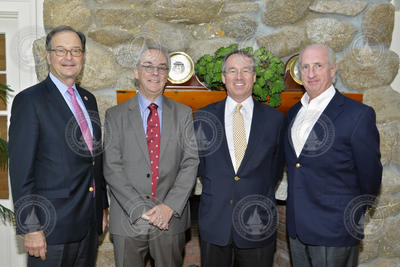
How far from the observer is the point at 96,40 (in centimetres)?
248

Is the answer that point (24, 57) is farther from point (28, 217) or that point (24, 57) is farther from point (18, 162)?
point (28, 217)

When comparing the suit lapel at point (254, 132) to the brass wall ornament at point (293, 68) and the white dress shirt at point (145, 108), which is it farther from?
the brass wall ornament at point (293, 68)

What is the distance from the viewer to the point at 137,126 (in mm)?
1887

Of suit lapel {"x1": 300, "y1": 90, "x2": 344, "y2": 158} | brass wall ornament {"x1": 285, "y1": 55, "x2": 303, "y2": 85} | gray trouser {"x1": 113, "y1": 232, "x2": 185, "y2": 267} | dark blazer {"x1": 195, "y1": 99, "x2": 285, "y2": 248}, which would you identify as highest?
brass wall ornament {"x1": 285, "y1": 55, "x2": 303, "y2": 85}

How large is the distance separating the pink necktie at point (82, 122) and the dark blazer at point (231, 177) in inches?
24.0

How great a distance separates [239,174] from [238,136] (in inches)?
8.5

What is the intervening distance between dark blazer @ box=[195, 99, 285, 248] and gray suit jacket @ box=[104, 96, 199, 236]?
11 centimetres

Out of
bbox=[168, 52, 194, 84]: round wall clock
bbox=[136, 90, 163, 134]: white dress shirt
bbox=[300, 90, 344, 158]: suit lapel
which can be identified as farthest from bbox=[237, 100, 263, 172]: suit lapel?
bbox=[168, 52, 194, 84]: round wall clock

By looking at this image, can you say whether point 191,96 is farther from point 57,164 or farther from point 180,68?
point 57,164

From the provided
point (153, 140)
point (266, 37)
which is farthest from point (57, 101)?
point (266, 37)

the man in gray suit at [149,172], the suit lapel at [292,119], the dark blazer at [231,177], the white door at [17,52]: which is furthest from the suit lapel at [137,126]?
the white door at [17,52]

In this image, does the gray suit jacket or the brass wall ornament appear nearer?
the gray suit jacket

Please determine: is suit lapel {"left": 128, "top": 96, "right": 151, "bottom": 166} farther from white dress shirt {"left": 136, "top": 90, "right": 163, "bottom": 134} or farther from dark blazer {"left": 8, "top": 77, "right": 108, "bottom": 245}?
dark blazer {"left": 8, "top": 77, "right": 108, "bottom": 245}

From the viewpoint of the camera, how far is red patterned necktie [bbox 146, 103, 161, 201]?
1884 millimetres
